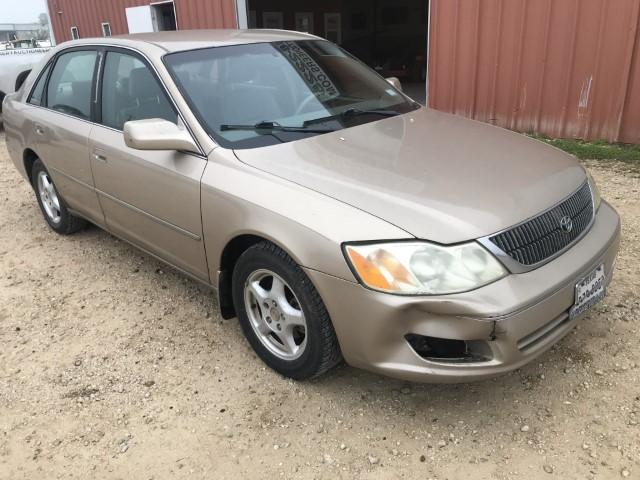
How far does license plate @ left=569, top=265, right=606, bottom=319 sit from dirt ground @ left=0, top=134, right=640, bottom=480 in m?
0.40

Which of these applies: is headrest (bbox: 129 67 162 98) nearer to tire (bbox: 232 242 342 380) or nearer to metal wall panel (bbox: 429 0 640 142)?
tire (bbox: 232 242 342 380)

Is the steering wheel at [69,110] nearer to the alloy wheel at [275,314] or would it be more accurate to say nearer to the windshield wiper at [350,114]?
the windshield wiper at [350,114]

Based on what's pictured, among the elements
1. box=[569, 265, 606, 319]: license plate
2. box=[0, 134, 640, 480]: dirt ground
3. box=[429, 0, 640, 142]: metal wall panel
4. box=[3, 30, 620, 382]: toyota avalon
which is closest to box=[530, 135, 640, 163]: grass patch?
box=[429, 0, 640, 142]: metal wall panel

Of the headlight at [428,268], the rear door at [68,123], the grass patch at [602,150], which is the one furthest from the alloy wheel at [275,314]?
the grass patch at [602,150]

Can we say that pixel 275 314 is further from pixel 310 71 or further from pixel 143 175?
pixel 310 71

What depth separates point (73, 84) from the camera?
4047 millimetres

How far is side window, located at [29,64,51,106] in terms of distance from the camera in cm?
443

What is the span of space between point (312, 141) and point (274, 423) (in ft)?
4.59

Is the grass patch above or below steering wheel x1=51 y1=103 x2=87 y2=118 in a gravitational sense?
below

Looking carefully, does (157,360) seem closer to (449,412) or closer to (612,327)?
(449,412)

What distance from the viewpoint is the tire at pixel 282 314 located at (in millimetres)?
2395

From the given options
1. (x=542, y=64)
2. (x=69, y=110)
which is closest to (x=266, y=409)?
(x=69, y=110)

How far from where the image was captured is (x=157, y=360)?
301cm

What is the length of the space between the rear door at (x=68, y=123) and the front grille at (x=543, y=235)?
2817 millimetres
